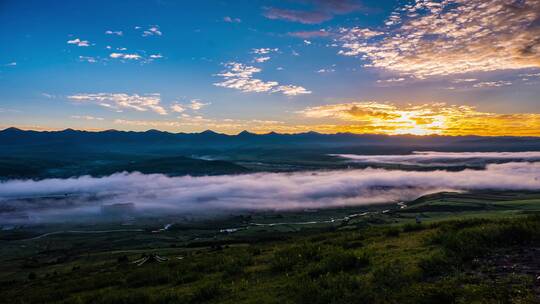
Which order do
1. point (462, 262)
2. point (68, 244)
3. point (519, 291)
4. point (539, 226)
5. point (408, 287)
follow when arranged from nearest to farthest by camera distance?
point (519, 291), point (408, 287), point (462, 262), point (539, 226), point (68, 244)

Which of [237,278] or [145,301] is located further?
[237,278]

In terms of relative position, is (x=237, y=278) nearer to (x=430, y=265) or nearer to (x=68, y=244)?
(x=430, y=265)

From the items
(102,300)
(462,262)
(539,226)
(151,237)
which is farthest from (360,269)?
(151,237)

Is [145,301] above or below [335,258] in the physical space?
below

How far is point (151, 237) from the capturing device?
162375 mm

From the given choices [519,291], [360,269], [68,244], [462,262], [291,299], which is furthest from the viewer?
[68,244]

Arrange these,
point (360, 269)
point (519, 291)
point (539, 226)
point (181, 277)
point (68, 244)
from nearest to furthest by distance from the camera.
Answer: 1. point (519, 291)
2. point (360, 269)
3. point (539, 226)
4. point (181, 277)
5. point (68, 244)

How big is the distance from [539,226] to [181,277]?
16.6 meters

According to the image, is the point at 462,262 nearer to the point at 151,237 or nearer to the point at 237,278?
the point at 237,278

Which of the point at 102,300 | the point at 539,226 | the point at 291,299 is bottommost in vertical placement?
the point at 102,300

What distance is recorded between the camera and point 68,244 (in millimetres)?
157875

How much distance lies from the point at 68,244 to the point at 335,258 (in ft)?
565

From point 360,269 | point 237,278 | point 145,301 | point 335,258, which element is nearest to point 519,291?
point 360,269

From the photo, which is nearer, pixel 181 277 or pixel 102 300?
pixel 102 300
